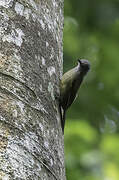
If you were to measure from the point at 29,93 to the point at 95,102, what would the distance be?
3.05 meters

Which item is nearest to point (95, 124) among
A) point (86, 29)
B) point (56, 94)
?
point (86, 29)

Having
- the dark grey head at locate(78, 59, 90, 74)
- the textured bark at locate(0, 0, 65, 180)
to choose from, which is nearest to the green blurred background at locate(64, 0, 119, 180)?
the dark grey head at locate(78, 59, 90, 74)

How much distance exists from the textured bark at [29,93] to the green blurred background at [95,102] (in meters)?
2.07

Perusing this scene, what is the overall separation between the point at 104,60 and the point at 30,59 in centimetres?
→ 285

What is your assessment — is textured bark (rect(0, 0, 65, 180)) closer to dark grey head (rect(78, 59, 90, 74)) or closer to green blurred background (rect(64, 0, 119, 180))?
dark grey head (rect(78, 59, 90, 74))

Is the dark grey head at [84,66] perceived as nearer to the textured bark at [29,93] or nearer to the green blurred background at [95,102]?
the green blurred background at [95,102]

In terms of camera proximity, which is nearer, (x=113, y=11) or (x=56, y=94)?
(x=56, y=94)

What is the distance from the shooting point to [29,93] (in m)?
2.35

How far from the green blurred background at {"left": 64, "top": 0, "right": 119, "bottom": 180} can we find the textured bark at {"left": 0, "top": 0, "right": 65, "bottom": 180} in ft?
6.80

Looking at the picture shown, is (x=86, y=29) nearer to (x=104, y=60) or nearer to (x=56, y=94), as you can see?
(x=104, y=60)

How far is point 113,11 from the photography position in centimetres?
471

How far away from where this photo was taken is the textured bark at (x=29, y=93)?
206 cm

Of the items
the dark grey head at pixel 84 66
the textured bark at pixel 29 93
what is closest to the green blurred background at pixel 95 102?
the dark grey head at pixel 84 66

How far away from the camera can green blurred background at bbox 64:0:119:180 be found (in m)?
4.96
